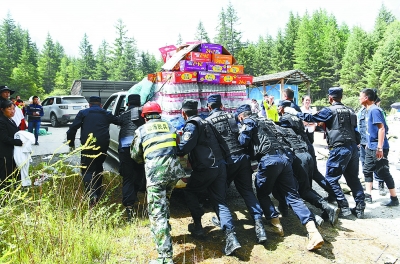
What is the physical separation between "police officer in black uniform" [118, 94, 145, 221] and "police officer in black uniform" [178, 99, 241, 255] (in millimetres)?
870

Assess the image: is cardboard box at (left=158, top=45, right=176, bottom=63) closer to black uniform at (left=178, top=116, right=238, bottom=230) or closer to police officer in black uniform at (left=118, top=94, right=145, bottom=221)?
police officer in black uniform at (left=118, top=94, right=145, bottom=221)

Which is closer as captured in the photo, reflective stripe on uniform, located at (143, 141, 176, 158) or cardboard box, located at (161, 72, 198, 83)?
reflective stripe on uniform, located at (143, 141, 176, 158)

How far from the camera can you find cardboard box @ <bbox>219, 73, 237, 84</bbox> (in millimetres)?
4992

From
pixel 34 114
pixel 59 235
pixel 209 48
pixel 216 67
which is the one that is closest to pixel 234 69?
pixel 216 67

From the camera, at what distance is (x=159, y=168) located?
3.14 metres

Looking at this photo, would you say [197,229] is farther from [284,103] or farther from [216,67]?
[216,67]

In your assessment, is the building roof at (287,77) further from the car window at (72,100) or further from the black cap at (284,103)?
the black cap at (284,103)

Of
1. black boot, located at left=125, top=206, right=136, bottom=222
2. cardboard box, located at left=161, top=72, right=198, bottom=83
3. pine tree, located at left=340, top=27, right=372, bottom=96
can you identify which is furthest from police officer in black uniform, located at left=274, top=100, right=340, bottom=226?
pine tree, located at left=340, top=27, right=372, bottom=96

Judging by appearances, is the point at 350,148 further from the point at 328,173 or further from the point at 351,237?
the point at 351,237

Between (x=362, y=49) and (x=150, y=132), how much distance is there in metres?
45.3

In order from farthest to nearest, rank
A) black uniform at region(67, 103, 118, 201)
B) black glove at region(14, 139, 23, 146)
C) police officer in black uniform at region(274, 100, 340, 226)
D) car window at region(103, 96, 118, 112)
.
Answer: car window at region(103, 96, 118, 112)
black uniform at region(67, 103, 118, 201)
police officer in black uniform at region(274, 100, 340, 226)
black glove at region(14, 139, 23, 146)

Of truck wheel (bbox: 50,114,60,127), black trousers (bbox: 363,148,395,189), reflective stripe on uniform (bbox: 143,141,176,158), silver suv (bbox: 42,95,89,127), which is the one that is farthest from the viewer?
truck wheel (bbox: 50,114,60,127)

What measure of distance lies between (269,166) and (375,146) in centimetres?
247

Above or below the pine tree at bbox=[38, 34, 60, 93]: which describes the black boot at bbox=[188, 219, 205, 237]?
below
